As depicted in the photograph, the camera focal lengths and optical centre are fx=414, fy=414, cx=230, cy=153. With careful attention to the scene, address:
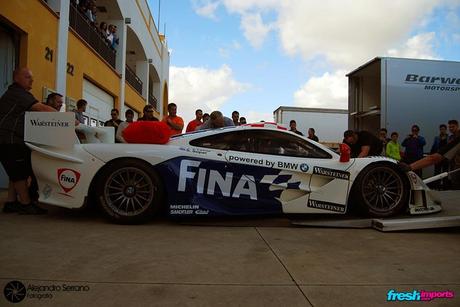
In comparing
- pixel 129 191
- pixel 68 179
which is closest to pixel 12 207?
pixel 68 179

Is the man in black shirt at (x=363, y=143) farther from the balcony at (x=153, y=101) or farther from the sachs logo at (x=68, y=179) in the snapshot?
the balcony at (x=153, y=101)

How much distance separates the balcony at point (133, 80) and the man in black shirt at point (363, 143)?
13507mm

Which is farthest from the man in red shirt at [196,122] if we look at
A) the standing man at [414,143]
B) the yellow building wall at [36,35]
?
the standing man at [414,143]

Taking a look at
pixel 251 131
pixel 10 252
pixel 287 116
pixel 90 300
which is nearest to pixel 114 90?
pixel 287 116

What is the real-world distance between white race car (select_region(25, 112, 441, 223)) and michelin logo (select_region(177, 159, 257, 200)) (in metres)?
0.01

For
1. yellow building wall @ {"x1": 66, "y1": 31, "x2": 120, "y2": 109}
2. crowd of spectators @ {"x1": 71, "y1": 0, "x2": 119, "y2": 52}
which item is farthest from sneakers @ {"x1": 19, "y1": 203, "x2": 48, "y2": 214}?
crowd of spectators @ {"x1": 71, "y1": 0, "x2": 119, "y2": 52}

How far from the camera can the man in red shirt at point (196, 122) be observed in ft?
26.6

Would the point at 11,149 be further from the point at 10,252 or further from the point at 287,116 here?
the point at 287,116

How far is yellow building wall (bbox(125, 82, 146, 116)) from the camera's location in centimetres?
1717

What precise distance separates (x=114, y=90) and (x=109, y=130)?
9953mm

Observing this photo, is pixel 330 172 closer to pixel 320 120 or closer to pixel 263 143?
pixel 263 143

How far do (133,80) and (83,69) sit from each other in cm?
901

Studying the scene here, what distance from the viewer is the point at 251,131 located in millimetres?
4914

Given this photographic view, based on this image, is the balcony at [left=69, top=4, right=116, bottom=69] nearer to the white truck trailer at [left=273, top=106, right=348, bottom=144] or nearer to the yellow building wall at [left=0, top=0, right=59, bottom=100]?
the yellow building wall at [left=0, top=0, right=59, bottom=100]
